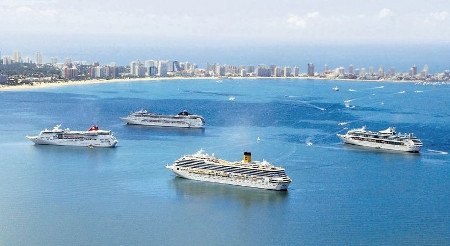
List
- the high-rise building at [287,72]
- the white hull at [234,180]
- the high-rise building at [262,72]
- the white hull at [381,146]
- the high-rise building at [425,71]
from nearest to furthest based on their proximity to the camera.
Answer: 1. the white hull at [234,180]
2. the white hull at [381,146]
3. the high-rise building at [425,71]
4. the high-rise building at [262,72]
5. the high-rise building at [287,72]

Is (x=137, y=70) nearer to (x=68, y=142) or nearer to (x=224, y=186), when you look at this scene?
→ (x=68, y=142)

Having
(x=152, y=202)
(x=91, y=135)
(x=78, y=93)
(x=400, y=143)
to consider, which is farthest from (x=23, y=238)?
(x=78, y=93)

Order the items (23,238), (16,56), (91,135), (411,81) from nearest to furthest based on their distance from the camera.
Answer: (23,238) → (91,135) → (411,81) → (16,56)

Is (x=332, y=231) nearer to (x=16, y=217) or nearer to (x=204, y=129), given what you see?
(x=16, y=217)

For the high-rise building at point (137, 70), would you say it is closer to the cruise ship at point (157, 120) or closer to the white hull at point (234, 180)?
the cruise ship at point (157, 120)

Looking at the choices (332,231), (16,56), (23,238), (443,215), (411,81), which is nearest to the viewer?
(23,238)

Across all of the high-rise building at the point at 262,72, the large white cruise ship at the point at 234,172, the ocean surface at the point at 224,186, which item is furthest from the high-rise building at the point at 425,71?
the large white cruise ship at the point at 234,172
